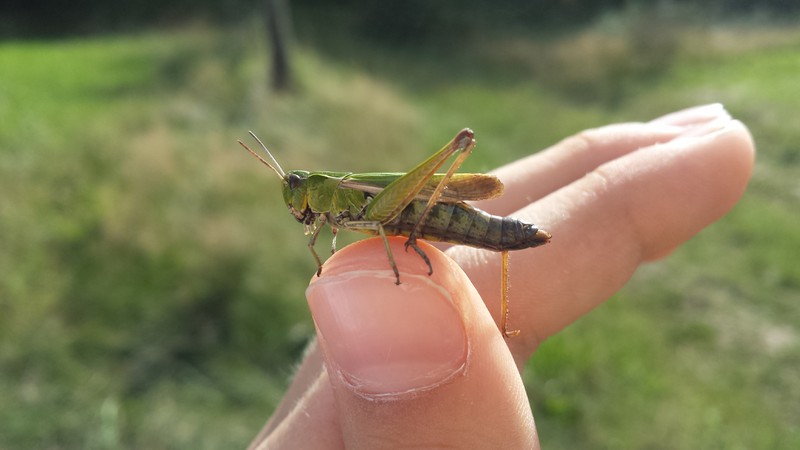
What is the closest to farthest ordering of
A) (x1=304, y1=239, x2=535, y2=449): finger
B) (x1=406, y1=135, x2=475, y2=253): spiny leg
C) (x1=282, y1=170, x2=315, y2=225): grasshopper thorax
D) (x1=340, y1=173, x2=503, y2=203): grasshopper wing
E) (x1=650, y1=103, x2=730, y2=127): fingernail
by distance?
(x1=304, y1=239, x2=535, y2=449): finger, (x1=406, y1=135, x2=475, y2=253): spiny leg, (x1=340, y1=173, x2=503, y2=203): grasshopper wing, (x1=282, y1=170, x2=315, y2=225): grasshopper thorax, (x1=650, y1=103, x2=730, y2=127): fingernail

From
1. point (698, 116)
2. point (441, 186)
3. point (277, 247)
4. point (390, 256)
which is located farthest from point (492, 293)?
point (277, 247)

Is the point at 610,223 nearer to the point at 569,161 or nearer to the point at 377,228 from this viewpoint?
the point at 569,161

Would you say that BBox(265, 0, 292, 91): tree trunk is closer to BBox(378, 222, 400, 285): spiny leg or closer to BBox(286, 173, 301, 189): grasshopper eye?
BBox(286, 173, 301, 189): grasshopper eye

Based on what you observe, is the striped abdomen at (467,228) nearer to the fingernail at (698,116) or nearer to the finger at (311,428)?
the finger at (311,428)

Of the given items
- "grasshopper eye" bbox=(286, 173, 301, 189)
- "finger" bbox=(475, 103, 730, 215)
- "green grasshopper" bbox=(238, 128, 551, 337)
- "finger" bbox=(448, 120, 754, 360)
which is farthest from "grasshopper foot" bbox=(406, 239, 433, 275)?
"finger" bbox=(475, 103, 730, 215)

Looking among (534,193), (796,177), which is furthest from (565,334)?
(796,177)

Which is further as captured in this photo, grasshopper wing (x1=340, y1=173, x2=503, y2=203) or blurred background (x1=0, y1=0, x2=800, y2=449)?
blurred background (x1=0, y1=0, x2=800, y2=449)

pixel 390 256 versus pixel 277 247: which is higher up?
pixel 390 256
